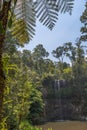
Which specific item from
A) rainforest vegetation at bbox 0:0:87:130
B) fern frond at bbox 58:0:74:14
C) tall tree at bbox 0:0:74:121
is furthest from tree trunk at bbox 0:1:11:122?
rainforest vegetation at bbox 0:0:87:130

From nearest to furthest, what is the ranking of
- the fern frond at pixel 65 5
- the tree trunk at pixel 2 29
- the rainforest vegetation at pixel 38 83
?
the tree trunk at pixel 2 29 → the fern frond at pixel 65 5 → the rainforest vegetation at pixel 38 83

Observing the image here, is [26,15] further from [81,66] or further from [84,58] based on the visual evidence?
[84,58]

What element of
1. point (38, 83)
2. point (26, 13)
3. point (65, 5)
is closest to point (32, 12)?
point (26, 13)

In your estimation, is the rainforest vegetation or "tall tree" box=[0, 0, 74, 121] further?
the rainforest vegetation

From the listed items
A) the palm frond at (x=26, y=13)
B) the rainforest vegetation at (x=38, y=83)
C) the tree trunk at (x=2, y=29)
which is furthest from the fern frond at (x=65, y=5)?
the rainforest vegetation at (x=38, y=83)

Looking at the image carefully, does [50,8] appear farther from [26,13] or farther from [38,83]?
[38,83]

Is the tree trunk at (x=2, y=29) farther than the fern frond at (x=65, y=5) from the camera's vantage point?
No

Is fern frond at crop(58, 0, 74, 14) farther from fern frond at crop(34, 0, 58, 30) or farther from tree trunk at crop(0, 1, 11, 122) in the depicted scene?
tree trunk at crop(0, 1, 11, 122)

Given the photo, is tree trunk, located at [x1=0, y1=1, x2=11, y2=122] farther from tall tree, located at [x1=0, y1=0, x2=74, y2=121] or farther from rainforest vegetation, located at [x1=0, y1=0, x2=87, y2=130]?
rainforest vegetation, located at [x1=0, y1=0, x2=87, y2=130]

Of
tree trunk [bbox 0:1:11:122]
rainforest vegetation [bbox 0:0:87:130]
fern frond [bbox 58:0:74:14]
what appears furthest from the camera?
rainforest vegetation [bbox 0:0:87:130]

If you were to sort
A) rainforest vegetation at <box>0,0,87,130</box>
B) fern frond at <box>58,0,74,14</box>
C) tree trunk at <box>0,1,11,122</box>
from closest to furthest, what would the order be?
tree trunk at <box>0,1,11,122</box>
fern frond at <box>58,0,74,14</box>
rainforest vegetation at <box>0,0,87,130</box>

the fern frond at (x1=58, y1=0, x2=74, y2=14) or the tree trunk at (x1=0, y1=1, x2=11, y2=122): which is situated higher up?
the fern frond at (x1=58, y1=0, x2=74, y2=14)

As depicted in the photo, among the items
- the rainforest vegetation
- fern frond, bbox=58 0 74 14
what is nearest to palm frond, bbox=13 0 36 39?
fern frond, bbox=58 0 74 14

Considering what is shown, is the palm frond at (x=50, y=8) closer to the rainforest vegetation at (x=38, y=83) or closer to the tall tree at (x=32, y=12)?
the tall tree at (x=32, y=12)
